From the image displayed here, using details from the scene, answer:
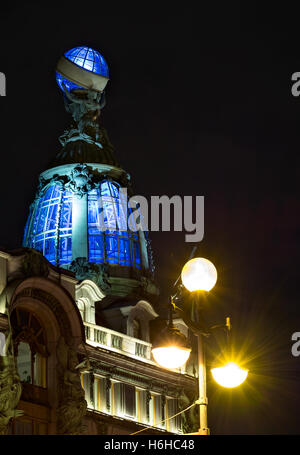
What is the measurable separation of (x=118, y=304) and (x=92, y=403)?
29.3 ft

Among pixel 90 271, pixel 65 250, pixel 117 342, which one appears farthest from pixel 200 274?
pixel 65 250

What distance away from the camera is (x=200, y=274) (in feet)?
84.8

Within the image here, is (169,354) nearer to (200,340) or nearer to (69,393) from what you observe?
(200,340)

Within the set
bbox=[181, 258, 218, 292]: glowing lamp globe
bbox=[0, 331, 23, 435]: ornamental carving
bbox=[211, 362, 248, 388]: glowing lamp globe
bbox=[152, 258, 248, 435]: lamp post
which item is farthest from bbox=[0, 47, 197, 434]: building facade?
bbox=[181, 258, 218, 292]: glowing lamp globe

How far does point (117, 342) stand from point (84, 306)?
2931 mm

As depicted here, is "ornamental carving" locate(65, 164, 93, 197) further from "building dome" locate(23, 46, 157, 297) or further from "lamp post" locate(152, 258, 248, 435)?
"lamp post" locate(152, 258, 248, 435)

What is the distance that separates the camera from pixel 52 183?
7925 centimetres

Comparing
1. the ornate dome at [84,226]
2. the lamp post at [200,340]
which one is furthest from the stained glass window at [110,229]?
the lamp post at [200,340]

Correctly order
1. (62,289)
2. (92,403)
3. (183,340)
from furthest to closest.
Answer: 1. (92,403)
2. (62,289)
3. (183,340)

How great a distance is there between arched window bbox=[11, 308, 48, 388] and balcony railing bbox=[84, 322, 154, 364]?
18.0ft

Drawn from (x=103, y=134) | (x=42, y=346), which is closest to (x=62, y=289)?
(x=42, y=346)

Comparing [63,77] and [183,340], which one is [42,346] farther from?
[183,340]

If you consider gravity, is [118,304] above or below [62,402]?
above

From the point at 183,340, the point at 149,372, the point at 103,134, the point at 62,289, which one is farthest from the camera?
the point at 103,134
